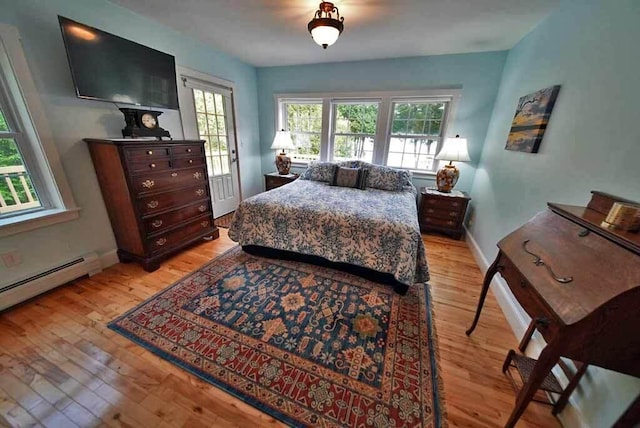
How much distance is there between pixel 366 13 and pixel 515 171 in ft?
6.53

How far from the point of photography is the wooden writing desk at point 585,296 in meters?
0.74

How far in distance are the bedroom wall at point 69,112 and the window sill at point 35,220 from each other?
0.06 metres

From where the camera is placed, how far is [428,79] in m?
3.19

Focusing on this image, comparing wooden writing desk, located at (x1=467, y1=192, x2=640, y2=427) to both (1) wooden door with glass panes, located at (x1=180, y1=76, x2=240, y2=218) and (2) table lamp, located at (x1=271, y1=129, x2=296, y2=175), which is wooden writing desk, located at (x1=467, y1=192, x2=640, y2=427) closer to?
(2) table lamp, located at (x1=271, y1=129, x2=296, y2=175)

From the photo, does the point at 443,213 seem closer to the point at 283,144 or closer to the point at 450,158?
the point at 450,158

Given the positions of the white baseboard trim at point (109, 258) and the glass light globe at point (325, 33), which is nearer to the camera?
the glass light globe at point (325, 33)

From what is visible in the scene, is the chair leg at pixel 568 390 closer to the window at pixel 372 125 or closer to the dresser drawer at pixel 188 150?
the window at pixel 372 125

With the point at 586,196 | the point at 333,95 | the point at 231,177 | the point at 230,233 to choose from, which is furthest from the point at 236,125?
the point at 586,196

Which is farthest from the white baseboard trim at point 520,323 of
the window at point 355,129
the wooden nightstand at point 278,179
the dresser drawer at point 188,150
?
the dresser drawer at point 188,150

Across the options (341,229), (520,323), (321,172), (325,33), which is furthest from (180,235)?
(520,323)

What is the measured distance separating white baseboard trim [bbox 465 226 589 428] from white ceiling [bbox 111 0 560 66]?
2.28 metres

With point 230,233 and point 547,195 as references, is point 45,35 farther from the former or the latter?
point 547,195

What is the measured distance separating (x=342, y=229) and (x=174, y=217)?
1758 millimetres

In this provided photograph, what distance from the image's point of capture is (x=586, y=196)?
1293 millimetres
